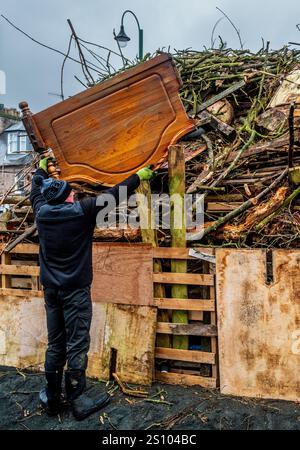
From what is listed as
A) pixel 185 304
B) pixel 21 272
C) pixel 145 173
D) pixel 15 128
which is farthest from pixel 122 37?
pixel 15 128

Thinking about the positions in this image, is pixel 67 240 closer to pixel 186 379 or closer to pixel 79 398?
pixel 79 398

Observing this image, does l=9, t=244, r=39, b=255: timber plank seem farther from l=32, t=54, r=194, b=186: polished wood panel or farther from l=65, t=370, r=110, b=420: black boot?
l=65, t=370, r=110, b=420: black boot

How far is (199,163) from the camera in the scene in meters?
4.89

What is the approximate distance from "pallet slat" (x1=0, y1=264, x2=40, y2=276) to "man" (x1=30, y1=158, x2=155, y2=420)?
43.9 inches

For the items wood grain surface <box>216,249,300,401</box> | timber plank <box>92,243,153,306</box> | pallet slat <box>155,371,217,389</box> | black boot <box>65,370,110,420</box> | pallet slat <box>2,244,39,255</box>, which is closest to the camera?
black boot <box>65,370,110,420</box>

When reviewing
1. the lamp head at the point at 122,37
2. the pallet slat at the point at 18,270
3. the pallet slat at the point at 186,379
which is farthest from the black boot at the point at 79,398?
the lamp head at the point at 122,37

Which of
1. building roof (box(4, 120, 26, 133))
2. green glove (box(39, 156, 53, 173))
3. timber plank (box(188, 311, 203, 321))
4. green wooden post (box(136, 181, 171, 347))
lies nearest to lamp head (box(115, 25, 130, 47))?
green glove (box(39, 156, 53, 173))

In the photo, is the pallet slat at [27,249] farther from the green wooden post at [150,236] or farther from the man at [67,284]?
the green wooden post at [150,236]

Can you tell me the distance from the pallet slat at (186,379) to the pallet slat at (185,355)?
162mm

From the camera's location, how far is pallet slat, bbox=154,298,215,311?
12.5ft

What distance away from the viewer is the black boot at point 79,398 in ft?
11.0

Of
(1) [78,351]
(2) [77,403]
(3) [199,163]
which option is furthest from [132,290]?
(3) [199,163]
